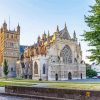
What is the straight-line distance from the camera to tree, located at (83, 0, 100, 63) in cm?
2105

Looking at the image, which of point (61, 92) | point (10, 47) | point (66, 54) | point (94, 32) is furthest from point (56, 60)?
point (61, 92)

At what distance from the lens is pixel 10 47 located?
114938 mm

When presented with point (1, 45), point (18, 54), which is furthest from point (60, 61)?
point (1, 45)

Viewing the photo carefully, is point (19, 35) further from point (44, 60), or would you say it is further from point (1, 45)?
point (44, 60)

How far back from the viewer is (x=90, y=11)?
23.0 meters

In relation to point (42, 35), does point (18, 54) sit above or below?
below

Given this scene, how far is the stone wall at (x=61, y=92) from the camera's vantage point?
53.8 feet

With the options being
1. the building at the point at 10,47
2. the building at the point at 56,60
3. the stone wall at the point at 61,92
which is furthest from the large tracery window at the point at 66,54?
the stone wall at the point at 61,92

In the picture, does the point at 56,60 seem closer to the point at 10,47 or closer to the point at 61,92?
the point at 10,47

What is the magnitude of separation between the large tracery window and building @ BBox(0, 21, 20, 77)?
2711 cm

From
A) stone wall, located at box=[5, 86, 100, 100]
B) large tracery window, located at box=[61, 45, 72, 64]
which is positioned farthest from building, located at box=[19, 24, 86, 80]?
stone wall, located at box=[5, 86, 100, 100]

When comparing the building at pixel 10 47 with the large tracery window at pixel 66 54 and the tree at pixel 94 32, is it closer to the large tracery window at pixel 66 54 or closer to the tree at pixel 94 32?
the large tracery window at pixel 66 54

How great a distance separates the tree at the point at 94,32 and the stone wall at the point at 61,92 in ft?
16.7

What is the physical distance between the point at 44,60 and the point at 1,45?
35754 millimetres
